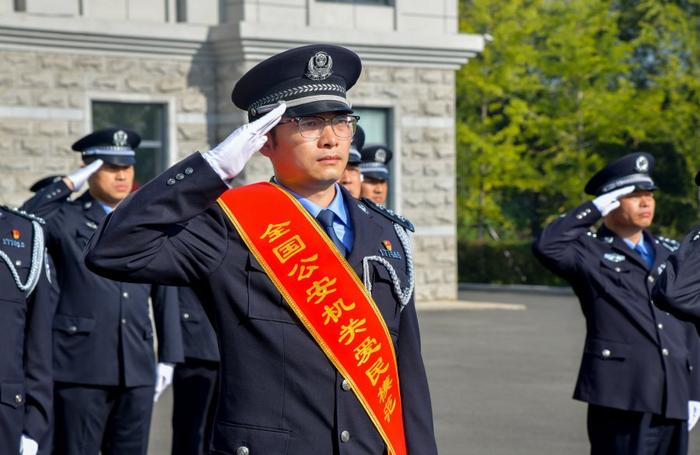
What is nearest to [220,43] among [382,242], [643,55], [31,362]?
[31,362]

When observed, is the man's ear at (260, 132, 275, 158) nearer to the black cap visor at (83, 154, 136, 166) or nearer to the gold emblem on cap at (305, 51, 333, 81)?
the gold emblem on cap at (305, 51, 333, 81)

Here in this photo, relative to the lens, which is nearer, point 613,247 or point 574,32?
point 613,247

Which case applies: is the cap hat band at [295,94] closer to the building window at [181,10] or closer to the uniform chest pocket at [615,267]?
the uniform chest pocket at [615,267]

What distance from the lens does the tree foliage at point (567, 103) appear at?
3569cm

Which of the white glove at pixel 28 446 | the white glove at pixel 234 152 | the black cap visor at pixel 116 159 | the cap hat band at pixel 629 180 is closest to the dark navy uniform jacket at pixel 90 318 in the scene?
the black cap visor at pixel 116 159

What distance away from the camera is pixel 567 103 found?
37031 mm

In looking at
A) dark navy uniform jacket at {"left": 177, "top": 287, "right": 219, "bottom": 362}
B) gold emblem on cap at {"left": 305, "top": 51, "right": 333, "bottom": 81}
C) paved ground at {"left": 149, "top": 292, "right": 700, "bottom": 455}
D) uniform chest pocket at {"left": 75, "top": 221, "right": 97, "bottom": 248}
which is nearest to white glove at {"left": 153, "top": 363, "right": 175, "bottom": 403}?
dark navy uniform jacket at {"left": 177, "top": 287, "right": 219, "bottom": 362}

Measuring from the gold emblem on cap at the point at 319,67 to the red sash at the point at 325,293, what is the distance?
36 cm

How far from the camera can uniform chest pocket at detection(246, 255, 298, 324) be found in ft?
13.6

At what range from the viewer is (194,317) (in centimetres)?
912

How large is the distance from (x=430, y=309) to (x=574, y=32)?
1678 centimetres

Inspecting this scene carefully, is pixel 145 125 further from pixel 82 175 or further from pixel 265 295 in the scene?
pixel 265 295

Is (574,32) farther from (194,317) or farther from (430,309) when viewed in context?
(194,317)

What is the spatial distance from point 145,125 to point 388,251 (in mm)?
16123
